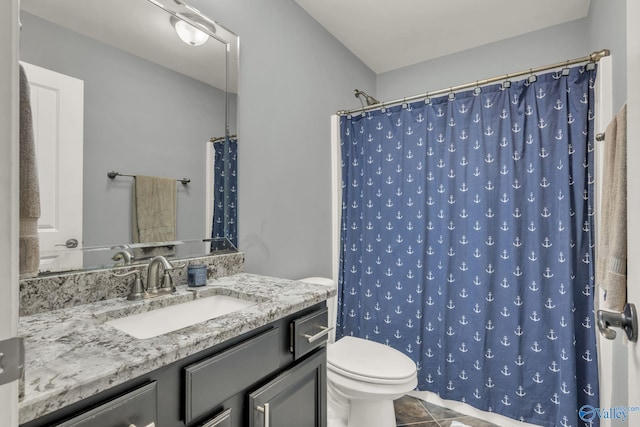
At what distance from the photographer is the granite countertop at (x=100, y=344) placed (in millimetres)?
525

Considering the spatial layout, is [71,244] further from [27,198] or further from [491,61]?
[491,61]

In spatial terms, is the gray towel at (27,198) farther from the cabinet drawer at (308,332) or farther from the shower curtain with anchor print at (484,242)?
the shower curtain with anchor print at (484,242)

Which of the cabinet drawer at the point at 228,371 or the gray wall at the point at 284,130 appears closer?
the cabinet drawer at the point at 228,371

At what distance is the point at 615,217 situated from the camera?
95 cm

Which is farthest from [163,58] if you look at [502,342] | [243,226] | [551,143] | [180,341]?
[502,342]

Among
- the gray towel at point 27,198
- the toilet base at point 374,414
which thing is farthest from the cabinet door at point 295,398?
the gray towel at point 27,198

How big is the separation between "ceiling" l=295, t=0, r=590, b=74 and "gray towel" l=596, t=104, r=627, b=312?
134 centimetres

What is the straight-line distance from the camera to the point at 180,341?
0.70 m

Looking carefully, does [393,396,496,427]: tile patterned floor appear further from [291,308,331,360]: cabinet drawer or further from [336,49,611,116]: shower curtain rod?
[336,49,611,116]: shower curtain rod

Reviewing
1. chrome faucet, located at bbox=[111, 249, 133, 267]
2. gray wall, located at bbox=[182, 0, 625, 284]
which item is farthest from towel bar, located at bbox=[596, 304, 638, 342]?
chrome faucet, located at bbox=[111, 249, 133, 267]

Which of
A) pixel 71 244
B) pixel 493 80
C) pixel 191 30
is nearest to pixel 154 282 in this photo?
pixel 71 244

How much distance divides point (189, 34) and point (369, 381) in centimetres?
179

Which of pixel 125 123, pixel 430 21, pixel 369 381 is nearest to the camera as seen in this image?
pixel 125 123

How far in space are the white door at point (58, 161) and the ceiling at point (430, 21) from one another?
1.50 meters
